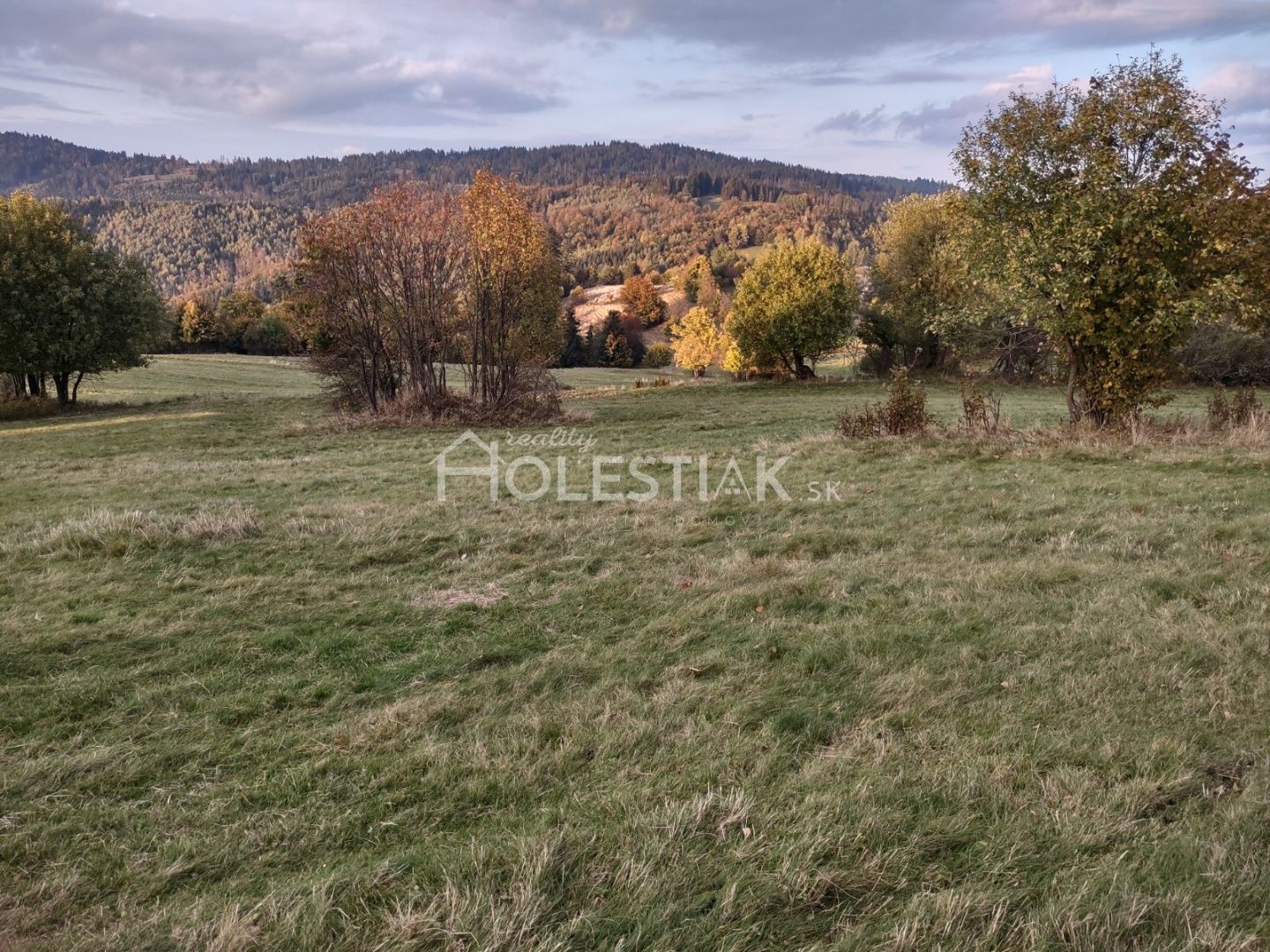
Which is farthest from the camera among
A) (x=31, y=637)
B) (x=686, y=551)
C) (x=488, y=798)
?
(x=686, y=551)

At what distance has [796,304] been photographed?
37.1 metres

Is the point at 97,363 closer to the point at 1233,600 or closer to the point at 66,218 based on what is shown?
the point at 66,218

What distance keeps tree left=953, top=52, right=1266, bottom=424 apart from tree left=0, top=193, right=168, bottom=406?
99.9 ft

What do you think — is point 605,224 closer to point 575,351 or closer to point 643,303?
point 643,303

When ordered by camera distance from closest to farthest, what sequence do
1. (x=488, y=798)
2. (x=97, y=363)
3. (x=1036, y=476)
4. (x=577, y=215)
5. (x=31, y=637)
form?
(x=488, y=798), (x=31, y=637), (x=1036, y=476), (x=97, y=363), (x=577, y=215)

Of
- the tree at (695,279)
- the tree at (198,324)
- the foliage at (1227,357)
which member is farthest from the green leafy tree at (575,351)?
the foliage at (1227,357)

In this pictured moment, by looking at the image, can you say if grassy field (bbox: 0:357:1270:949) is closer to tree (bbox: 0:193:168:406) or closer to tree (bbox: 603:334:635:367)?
tree (bbox: 0:193:168:406)

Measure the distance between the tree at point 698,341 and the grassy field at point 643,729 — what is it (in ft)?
143

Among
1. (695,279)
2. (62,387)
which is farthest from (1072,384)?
(695,279)

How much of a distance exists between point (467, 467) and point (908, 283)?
3028cm

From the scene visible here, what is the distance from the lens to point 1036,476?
35.5 ft

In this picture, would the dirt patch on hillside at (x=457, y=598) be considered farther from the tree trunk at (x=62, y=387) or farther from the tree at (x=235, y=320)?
the tree at (x=235, y=320)

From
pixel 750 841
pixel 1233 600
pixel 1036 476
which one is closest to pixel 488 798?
pixel 750 841

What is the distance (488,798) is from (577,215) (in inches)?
6438
